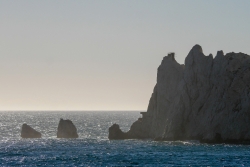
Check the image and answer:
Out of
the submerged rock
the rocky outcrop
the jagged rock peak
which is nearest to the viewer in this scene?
the rocky outcrop

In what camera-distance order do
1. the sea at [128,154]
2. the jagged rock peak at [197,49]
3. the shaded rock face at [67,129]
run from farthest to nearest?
the shaded rock face at [67,129] < the jagged rock peak at [197,49] < the sea at [128,154]

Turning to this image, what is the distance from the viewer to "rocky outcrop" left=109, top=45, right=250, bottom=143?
102 metres

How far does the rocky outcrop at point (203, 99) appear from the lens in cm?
10162

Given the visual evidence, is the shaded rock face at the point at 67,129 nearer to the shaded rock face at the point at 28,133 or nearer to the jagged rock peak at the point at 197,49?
the shaded rock face at the point at 28,133

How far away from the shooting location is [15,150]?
10112cm

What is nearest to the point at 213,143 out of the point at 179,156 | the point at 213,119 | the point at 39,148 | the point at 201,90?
the point at 213,119

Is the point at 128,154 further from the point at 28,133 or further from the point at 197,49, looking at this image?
the point at 28,133

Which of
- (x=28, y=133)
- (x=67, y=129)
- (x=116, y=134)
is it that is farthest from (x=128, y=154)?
(x=28, y=133)

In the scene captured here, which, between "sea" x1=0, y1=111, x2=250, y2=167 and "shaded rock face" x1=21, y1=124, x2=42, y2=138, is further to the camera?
"shaded rock face" x1=21, y1=124, x2=42, y2=138

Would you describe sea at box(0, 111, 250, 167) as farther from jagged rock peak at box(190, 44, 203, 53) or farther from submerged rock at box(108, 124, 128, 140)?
jagged rock peak at box(190, 44, 203, 53)

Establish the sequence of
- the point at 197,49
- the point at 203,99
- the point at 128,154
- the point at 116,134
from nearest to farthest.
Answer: the point at 128,154
the point at 203,99
the point at 197,49
the point at 116,134

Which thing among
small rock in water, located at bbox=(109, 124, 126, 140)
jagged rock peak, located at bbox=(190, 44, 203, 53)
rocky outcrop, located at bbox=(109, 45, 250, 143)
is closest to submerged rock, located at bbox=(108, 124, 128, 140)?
small rock in water, located at bbox=(109, 124, 126, 140)

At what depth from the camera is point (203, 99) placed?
356ft

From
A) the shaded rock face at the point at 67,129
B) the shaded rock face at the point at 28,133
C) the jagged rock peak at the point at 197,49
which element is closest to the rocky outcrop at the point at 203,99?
the jagged rock peak at the point at 197,49
